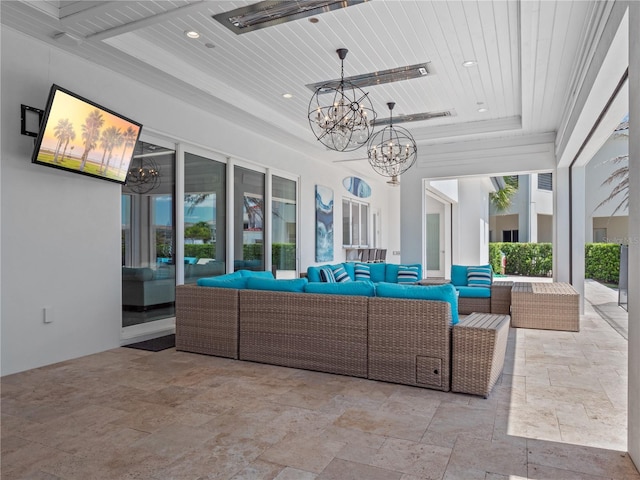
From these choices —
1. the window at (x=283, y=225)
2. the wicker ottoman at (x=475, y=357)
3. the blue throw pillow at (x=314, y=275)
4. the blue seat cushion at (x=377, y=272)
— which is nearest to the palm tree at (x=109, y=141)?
the blue throw pillow at (x=314, y=275)

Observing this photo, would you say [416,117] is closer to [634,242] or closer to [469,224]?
[634,242]

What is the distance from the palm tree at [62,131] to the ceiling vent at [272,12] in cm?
161

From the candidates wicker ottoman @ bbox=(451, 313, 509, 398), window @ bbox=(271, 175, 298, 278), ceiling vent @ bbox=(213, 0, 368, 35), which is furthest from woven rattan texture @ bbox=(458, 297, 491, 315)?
ceiling vent @ bbox=(213, 0, 368, 35)

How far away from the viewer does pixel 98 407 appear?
122 inches

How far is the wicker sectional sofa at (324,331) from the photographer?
3.51 metres

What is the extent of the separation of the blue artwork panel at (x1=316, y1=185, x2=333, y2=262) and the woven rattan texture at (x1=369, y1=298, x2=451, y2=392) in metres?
5.56

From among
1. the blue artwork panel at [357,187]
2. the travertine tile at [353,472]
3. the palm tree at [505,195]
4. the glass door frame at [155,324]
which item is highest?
the palm tree at [505,195]

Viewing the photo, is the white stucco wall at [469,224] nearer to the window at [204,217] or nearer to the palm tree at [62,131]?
the window at [204,217]

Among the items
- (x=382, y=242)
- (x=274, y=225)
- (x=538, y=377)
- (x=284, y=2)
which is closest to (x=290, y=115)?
(x=274, y=225)

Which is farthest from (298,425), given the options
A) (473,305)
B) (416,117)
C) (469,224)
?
(469,224)

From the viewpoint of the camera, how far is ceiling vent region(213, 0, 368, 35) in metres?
3.62

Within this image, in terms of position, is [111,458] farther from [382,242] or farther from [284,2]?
[382,242]

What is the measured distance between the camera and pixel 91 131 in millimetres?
4273

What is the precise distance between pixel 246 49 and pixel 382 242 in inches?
370
